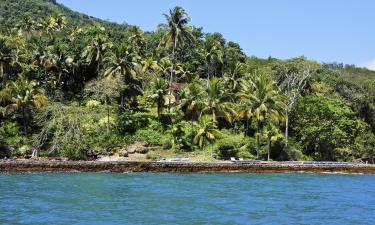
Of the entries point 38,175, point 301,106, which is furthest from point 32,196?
point 301,106

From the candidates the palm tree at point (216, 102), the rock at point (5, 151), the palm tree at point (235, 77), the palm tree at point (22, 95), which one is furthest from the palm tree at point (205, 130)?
the rock at point (5, 151)

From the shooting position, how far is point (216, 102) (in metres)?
64.9

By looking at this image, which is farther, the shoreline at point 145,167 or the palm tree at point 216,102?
the palm tree at point 216,102

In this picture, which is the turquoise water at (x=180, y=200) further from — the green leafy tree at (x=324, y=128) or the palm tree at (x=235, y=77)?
the palm tree at (x=235, y=77)

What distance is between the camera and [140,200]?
3162 centimetres

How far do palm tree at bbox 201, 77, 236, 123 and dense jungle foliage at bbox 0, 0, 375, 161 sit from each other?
14 cm

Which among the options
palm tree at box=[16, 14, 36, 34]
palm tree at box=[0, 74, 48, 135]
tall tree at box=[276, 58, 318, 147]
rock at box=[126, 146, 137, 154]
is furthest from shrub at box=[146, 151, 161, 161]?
palm tree at box=[16, 14, 36, 34]

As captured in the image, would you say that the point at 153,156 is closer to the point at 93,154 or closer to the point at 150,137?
the point at 150,137

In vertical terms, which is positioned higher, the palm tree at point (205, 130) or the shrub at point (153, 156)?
the palm tree at point (205, 130)

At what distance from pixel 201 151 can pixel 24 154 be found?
68.9ft

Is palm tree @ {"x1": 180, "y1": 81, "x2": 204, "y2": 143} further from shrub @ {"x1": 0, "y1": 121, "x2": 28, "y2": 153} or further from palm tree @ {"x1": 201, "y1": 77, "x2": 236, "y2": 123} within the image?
shrub @ {"x1": 0, "y1": 121, "x2": 28, "y2": 153}

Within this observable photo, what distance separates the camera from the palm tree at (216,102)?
64938 millimetres

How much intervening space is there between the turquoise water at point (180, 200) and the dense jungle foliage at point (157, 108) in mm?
15936

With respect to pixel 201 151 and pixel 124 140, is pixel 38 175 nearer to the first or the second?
pixel 124 140
